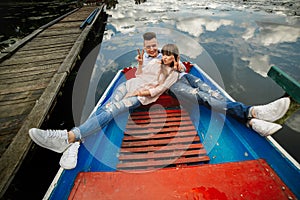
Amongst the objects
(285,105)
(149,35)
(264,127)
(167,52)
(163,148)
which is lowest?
(163,148)

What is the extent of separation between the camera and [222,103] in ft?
7.40

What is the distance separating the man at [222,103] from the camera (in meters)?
1.76

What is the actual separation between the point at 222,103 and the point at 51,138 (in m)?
2.06

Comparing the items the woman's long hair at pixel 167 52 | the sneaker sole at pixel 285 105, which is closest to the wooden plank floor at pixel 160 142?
the woman's long hair at pixel 167 52

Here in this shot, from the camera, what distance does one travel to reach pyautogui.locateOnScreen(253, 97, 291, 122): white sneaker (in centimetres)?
165

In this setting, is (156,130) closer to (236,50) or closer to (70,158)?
(70,158)

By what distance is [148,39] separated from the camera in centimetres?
288

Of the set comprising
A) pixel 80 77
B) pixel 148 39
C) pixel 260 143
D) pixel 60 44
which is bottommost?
pixel 80 77

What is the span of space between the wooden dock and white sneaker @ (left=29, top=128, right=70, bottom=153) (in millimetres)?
419

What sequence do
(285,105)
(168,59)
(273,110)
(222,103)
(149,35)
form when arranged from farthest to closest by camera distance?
(149,35) < (168,59) < (222,103) < (273,110) < (285,105)

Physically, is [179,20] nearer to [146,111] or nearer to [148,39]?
[148,39]

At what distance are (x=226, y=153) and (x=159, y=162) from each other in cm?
76

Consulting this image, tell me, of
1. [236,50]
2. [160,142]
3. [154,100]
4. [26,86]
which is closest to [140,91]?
[154,100]

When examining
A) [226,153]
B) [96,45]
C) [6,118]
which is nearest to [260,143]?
[226,153]
